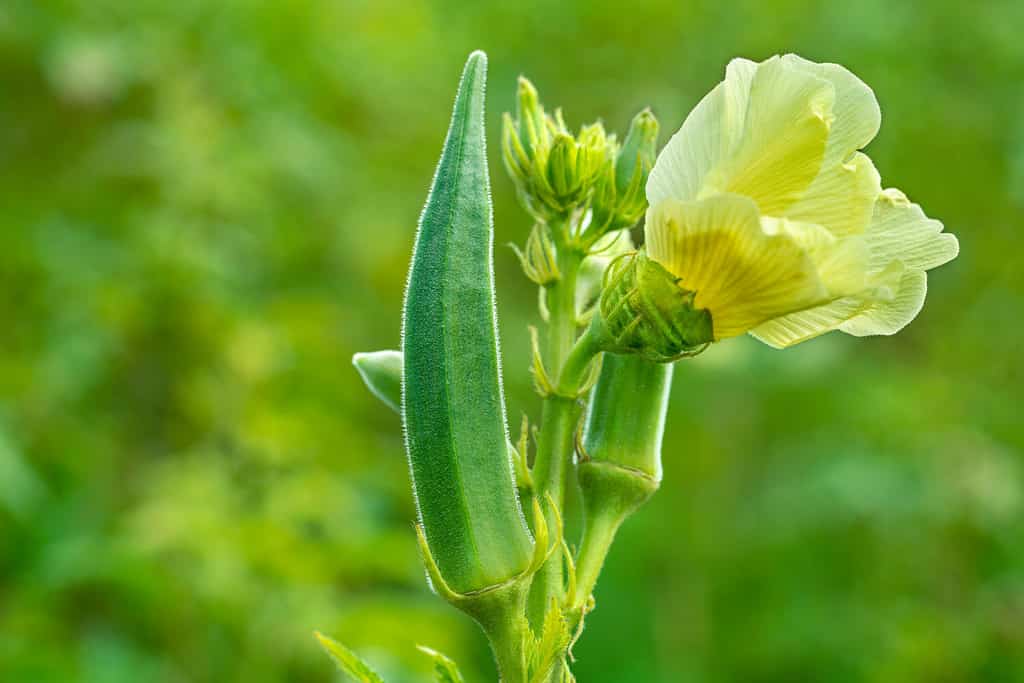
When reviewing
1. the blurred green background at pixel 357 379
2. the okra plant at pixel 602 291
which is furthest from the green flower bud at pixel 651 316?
the blurred green background at pixel 357 379

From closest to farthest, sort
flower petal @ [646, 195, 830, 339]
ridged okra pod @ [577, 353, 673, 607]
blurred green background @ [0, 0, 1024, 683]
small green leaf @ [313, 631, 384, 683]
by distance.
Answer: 1. flower petal @ [646, 195, 830, 339]
2. small green leaf @ [313, 631, 384, 683]
3. ridged okra pod @ [577, 353, 673, 607]
4. blurred green background @ [0, 0, 1024, 683]

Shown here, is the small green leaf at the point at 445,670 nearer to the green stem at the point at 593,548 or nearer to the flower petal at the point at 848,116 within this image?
the green stem at the point at 593,548

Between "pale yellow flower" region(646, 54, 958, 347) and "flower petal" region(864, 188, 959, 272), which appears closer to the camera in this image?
"pale yellow flower" region(646, 54, 958, 347)

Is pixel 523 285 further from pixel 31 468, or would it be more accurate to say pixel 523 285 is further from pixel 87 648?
pixel 87 648

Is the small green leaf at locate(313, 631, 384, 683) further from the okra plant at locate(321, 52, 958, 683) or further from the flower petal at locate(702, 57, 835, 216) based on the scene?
the flower petal at locate(702, 57, 835, 216)

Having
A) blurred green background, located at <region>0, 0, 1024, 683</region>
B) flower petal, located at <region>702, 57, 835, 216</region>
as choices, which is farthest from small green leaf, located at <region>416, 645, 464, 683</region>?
blurred green background, located at <region>0, 0, 1024, 683</region>

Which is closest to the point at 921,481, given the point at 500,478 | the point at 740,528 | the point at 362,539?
the point at 740,528

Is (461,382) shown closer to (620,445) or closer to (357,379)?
(620,445)
